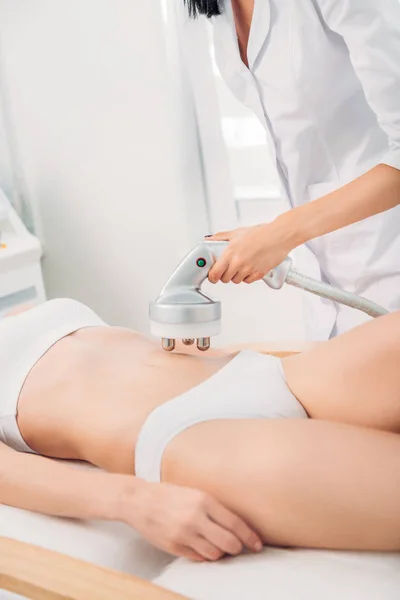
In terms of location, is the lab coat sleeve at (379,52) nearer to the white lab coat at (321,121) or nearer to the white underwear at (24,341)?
Answer: the white lab coat at (321,121)

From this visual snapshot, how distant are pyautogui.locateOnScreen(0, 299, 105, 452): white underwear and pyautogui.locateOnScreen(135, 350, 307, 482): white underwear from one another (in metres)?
0.34

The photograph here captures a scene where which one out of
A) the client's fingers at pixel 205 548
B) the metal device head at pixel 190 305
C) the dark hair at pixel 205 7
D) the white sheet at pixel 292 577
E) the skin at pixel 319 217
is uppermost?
the dark hair at pixel 205 7

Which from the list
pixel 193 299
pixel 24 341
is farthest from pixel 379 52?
pixel 24 341

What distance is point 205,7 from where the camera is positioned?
5.26ft

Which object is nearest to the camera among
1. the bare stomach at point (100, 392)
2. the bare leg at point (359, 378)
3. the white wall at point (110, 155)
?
the bare leg at point (359, 378)

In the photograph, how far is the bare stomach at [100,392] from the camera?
1.14m

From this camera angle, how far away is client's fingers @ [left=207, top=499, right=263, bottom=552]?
2.98 feet

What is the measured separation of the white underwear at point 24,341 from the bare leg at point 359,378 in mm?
518

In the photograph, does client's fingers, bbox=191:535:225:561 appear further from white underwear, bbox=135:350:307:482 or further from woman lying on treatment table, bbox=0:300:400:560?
white underwear, bbox=135:350:307:482

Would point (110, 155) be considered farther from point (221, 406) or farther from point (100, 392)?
point (221, 406)

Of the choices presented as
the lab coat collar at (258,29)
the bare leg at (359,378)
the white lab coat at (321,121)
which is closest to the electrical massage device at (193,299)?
the bare leg at (359,378)

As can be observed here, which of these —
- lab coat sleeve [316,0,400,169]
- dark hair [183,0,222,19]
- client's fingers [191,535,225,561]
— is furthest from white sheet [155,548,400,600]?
dark hair [183,0,222,19]

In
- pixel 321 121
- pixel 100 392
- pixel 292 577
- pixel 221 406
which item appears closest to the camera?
pixel 292 577

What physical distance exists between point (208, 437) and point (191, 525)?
0.14m
